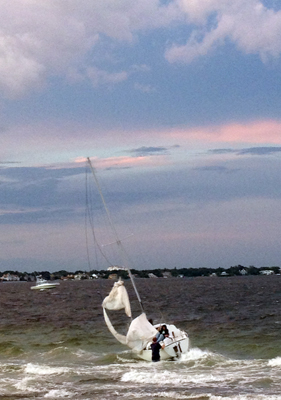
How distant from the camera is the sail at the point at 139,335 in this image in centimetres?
3562

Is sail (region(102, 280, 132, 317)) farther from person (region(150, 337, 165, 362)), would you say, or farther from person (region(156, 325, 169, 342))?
person (region(150, 337, 165, 362))

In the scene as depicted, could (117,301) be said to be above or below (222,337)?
above

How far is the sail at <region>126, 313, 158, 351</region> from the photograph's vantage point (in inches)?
1403

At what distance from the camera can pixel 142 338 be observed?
35.7 meters

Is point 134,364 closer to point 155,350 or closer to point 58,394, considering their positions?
point 155,350

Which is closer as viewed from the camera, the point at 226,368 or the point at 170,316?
the point at 226,368

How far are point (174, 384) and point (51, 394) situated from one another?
556 cm

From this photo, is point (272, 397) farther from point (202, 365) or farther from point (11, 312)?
point (11, 312)

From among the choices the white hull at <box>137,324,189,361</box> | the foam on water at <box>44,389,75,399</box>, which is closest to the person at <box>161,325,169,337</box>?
the white hull at <box>137,324,189,361</box>

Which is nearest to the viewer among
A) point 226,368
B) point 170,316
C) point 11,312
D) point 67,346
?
point 226,368

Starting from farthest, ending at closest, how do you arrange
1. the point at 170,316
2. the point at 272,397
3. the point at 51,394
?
the point at 170,316 → the point at 51,394 → the point at 272,397

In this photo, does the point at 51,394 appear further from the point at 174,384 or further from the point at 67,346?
the point at 67,346

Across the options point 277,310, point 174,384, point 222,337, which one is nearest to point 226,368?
point 174,384

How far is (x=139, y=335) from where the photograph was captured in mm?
35719
